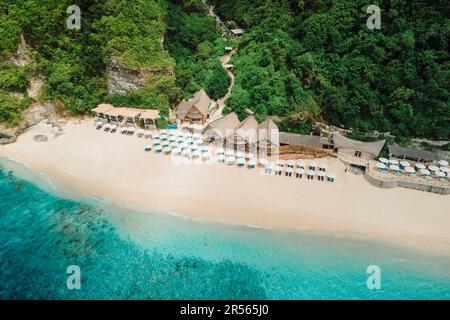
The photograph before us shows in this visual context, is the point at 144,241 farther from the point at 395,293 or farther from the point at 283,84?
the point at 283,84

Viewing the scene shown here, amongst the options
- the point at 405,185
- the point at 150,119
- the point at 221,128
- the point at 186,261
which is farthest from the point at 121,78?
the point at 405,185

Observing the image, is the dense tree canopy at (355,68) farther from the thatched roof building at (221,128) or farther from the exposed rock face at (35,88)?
the exposed rock face at (35,88)

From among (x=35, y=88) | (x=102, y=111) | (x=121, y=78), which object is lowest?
(x=102, y=111)

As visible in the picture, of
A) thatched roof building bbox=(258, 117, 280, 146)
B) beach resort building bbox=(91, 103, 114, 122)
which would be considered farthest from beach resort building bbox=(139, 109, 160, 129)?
thatched roof building bbox=(258, 117, 280, 146)

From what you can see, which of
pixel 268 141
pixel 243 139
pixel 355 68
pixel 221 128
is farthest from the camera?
pixel 355 68

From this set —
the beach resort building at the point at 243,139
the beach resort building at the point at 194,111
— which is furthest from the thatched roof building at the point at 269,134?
the beach resort building at the point at 194,111

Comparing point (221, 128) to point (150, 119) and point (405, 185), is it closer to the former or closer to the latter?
point (150, 119)

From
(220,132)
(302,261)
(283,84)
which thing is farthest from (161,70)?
(302,261)

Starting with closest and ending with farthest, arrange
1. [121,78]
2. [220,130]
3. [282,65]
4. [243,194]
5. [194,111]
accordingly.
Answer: [243,194]
[220,130]
[194,111]
[121,78]
[282,65]
